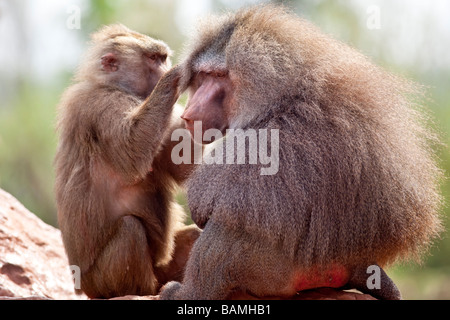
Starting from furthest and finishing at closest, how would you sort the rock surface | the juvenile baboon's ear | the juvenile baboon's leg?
the rock surface
the juvenile baboon's ear
the juvenile baboon's leg

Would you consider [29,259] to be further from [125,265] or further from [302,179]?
[302,179]

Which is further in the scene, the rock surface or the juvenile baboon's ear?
the rock surface

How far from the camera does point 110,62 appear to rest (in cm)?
475

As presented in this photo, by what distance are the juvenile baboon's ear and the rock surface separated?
5.95 ft

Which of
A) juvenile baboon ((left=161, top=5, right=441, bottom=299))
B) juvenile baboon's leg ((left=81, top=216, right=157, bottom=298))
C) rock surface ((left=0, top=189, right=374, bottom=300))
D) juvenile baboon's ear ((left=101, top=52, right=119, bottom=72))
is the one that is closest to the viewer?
juvenile baboon ((left=161, top=5, right=441, bottom=299))

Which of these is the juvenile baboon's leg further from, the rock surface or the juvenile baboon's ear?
the juvenile baboon's ear

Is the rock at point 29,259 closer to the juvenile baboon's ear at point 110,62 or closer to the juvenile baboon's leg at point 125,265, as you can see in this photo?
the juvenile baboon's leg at point 125,265

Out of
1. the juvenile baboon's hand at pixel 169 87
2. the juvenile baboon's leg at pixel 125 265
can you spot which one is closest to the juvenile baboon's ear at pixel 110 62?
the juvenile baboon's hand at pixel 169 87

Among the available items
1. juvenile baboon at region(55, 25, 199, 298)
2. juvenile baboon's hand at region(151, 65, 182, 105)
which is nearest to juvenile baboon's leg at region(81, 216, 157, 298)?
juvenile baboon at region(55, 25, 199, 298)

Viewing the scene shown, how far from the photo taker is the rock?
16.1 ft

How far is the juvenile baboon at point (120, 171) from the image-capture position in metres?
4.25

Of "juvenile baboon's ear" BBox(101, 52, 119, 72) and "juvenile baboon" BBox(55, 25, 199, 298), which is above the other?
"juvenile baboon's ear" BBox(101, 52, 119, 72)

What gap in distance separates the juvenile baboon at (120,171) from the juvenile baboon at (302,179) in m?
0.55

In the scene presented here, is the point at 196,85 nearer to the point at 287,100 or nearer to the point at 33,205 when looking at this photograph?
the point at 287,100
